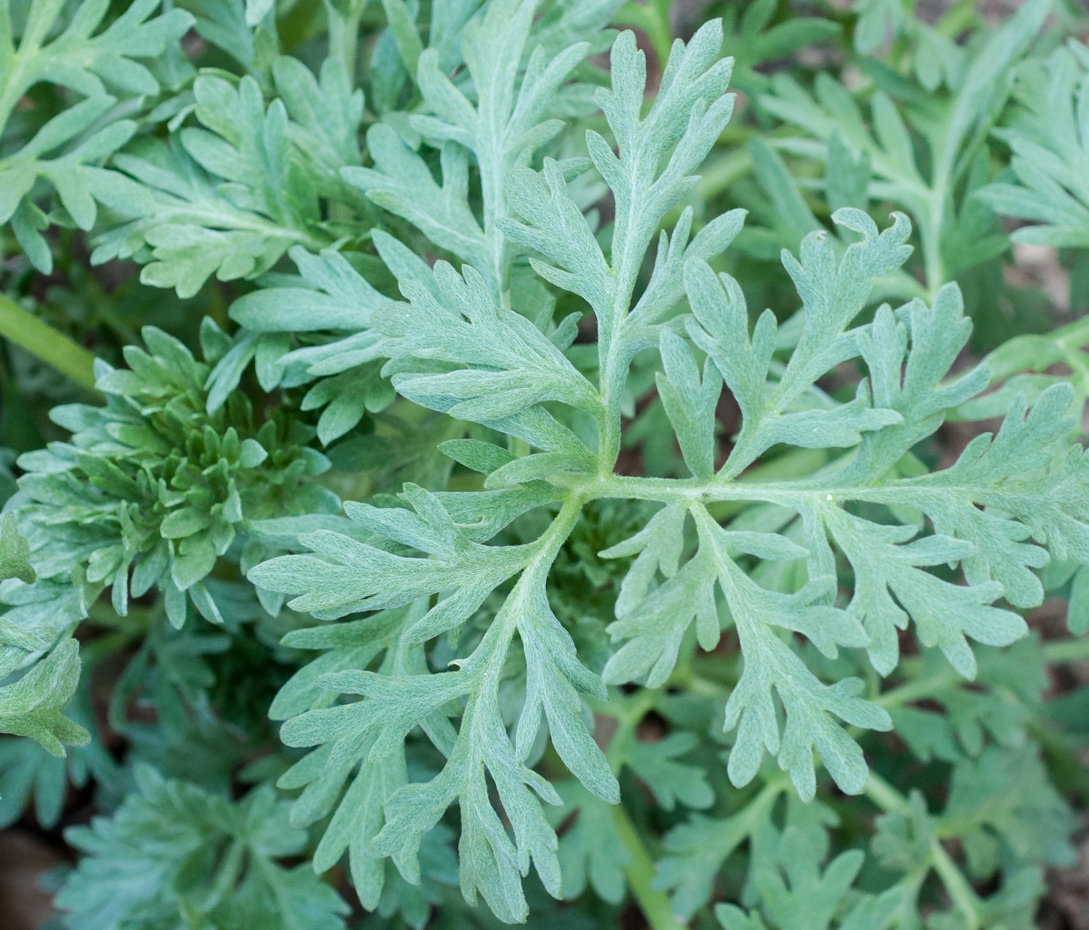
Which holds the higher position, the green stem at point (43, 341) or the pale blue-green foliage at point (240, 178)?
the pale blue-green foliage at point (240, 178)

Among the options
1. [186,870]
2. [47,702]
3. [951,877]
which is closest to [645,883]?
[951,877]

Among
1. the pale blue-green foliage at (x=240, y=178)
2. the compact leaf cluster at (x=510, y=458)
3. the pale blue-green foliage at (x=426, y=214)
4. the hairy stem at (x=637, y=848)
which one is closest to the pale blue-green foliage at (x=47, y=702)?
the compact leaf cluster at (x=510, y=458)

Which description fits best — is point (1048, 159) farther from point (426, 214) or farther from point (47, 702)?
point (47, 702)

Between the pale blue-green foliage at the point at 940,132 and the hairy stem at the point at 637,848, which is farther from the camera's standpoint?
the hairy stem at the point at 637,848

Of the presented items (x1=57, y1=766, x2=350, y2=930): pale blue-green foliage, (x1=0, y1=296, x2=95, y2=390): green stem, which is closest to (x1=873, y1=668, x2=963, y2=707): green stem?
(x1=57, y1=766, x2=350, y2=930): pale blue-green foliage

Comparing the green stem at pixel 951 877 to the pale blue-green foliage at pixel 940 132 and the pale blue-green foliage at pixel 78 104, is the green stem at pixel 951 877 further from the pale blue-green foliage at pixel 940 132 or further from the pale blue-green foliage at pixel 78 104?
the pale blue-green foliage at pixel 78 104

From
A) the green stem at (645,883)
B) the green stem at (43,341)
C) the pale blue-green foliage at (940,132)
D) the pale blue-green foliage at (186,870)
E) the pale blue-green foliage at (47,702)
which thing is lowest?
the green stem at (645,883)

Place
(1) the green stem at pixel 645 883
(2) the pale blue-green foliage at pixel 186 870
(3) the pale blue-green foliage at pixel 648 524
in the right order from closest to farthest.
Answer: (3) the pale blue-green foliage at pixel 648 524, (2) the pale blue-green foliage at pixel 186 870, (1) the green stem at pixel 645 883
